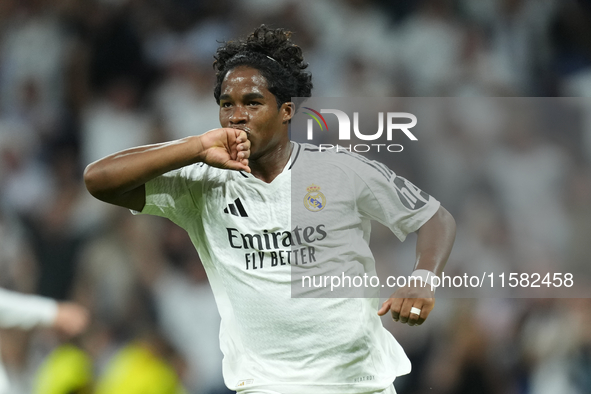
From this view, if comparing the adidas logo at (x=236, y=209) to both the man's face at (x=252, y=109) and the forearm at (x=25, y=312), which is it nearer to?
the man's face at (x=252, y=109)

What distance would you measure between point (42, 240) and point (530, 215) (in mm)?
3541

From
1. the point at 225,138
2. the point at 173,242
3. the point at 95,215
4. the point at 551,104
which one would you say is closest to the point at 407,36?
the point at 551,104

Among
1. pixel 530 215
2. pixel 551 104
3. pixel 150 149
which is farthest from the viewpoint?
pixel 551 104

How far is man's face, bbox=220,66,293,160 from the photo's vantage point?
2.54 metres

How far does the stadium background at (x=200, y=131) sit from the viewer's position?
4.11m

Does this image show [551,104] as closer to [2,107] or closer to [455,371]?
[455,371]

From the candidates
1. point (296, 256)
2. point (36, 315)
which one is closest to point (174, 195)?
point (296, 256)

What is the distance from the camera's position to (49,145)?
5.17m

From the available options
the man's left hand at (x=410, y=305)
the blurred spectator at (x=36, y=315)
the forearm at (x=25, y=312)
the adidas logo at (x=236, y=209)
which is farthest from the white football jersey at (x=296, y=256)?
the forearm at (x=25, y=312)

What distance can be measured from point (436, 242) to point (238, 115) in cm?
93

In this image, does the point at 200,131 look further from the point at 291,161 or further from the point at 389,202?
the point at 389,202

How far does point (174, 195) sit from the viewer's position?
258 centimetres

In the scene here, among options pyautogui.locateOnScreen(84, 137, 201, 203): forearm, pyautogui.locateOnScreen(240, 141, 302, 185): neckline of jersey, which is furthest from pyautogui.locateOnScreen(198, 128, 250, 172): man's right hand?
pyautogui.locateOnScreen(240, 141, 302, 185): neckline of jersey

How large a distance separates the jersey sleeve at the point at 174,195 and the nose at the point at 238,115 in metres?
0.29
